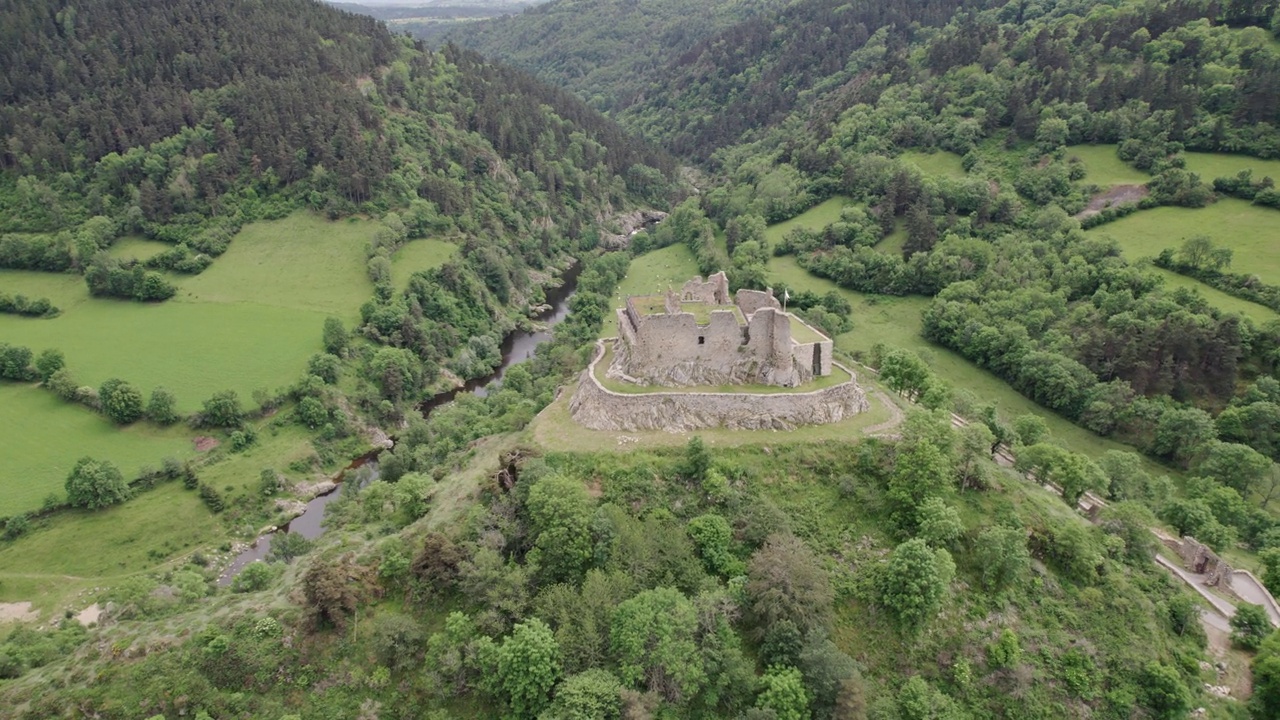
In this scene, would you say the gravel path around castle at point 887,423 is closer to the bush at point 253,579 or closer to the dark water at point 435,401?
the bush at point 253,579

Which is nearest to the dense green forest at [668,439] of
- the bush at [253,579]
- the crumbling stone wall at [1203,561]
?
the bush at [253,579]

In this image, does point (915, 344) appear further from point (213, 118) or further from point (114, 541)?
point (213, 118)

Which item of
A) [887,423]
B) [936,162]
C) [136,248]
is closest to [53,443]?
[136,248]

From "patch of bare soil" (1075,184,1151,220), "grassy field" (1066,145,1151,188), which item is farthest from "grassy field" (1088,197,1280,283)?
"grassy field" (1066,145,1151,188)

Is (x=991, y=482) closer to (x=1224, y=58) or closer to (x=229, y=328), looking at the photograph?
(x=229, y=328)

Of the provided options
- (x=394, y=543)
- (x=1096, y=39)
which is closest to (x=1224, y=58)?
(x=1096, y=39)

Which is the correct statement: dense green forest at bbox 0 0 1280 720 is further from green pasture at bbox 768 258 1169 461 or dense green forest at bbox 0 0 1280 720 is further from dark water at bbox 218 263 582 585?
dark water at bbox 218 263 582 585
